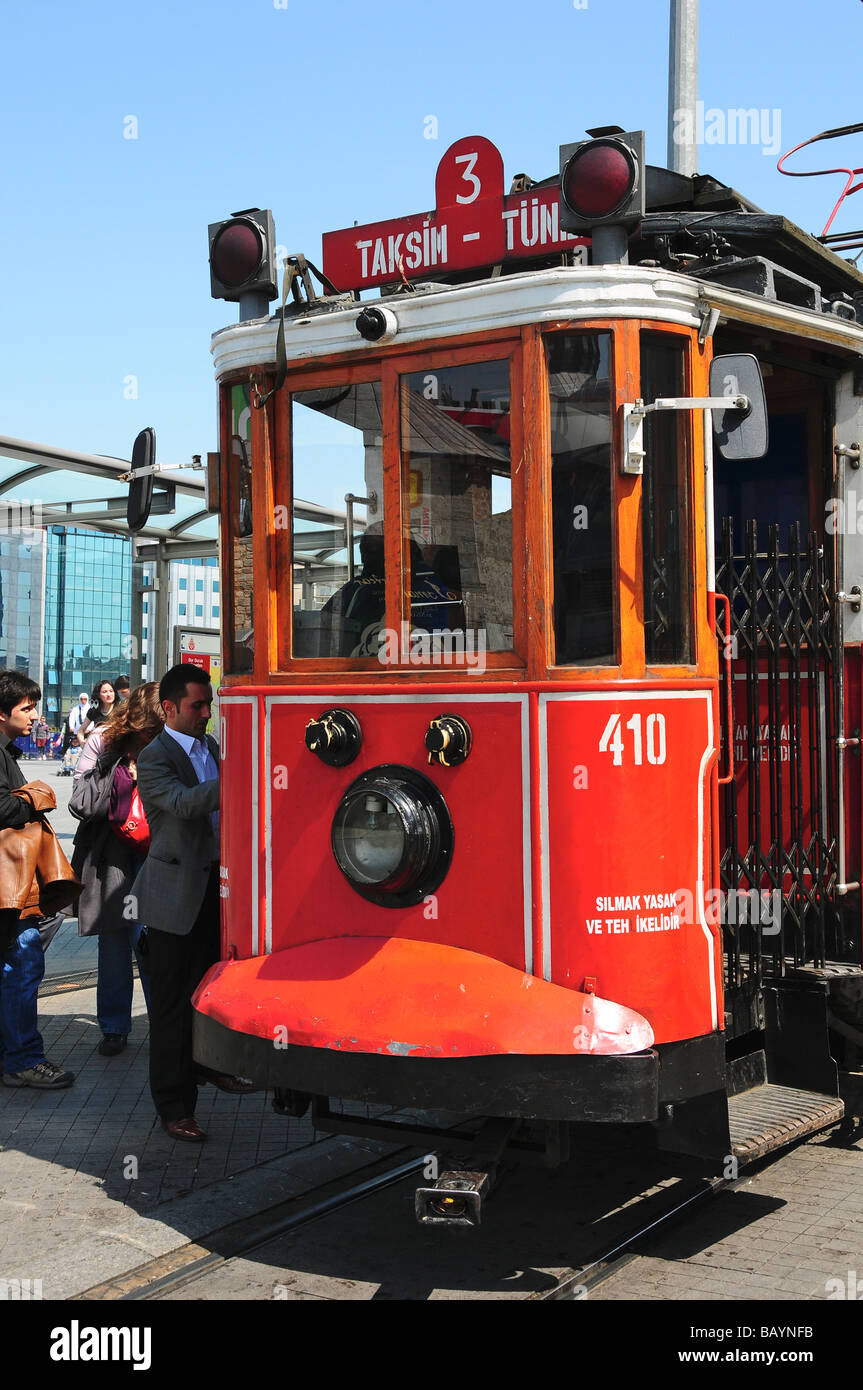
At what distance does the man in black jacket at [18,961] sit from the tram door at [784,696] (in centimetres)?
308

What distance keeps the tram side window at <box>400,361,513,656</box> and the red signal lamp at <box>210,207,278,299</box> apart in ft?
2.60

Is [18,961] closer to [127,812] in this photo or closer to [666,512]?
[127,812]

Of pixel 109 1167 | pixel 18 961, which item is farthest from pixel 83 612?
pixel 109 1167

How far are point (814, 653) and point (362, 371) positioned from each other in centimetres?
202

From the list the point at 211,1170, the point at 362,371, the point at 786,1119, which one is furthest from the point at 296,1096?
the point at 362,371

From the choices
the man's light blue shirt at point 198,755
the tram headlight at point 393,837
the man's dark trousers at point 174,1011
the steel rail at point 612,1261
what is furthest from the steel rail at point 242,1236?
the man's light blue shirt at point 198,755

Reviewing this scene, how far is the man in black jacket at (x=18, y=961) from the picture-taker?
19.7ft

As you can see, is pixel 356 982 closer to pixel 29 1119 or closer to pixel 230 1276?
pixel 230 1276

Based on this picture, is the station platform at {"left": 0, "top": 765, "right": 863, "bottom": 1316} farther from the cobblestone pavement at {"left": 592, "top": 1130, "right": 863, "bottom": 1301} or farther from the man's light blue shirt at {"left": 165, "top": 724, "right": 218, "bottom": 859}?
the man's light blue shirt at {"left": 165, "top": 724, "right": 218, "bottom": 859}

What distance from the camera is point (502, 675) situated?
4.07 meters

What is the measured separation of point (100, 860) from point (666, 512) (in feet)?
11.9

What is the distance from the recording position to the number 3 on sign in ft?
13.0

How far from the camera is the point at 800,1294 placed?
157 inches
